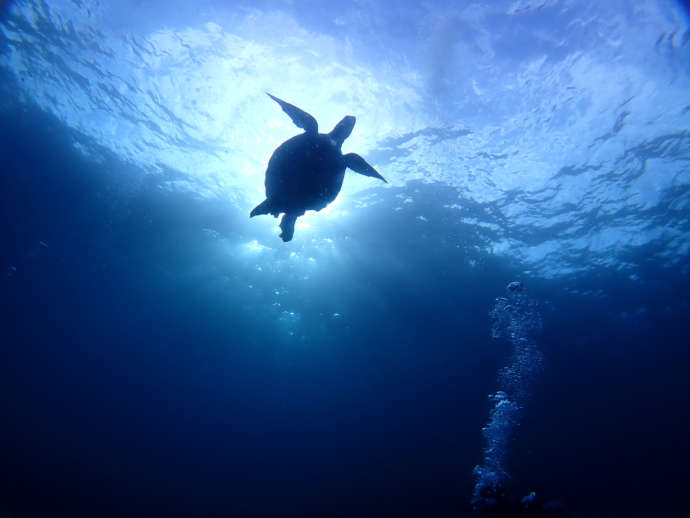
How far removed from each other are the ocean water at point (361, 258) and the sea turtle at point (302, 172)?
5713 mm

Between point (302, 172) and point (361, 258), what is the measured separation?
1348 cm

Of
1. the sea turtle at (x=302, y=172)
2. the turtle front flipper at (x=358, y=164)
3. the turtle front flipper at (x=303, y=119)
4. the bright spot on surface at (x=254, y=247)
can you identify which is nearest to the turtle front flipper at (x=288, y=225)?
the sea turtle at (x=302, y=172)

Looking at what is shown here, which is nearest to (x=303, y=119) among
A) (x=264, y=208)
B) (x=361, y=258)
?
(x=264, y=208)

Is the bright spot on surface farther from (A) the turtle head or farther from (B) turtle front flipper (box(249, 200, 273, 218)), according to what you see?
(A) the turtle head

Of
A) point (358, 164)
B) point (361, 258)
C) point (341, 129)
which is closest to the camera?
point (341, 129)

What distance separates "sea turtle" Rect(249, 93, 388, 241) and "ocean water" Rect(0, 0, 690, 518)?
5.71 m

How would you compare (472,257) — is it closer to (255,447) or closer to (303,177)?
(303,177)

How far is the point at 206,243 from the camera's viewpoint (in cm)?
1997

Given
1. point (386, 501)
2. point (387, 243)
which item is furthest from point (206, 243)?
point (386, 501)

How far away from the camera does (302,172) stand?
163 inches

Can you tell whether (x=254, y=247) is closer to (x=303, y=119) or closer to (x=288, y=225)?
(x=288, y=225)

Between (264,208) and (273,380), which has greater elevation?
(273,380)

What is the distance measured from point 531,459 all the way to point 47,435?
45.2 meters

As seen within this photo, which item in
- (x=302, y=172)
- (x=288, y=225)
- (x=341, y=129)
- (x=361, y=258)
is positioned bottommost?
(x=288, y=225)
